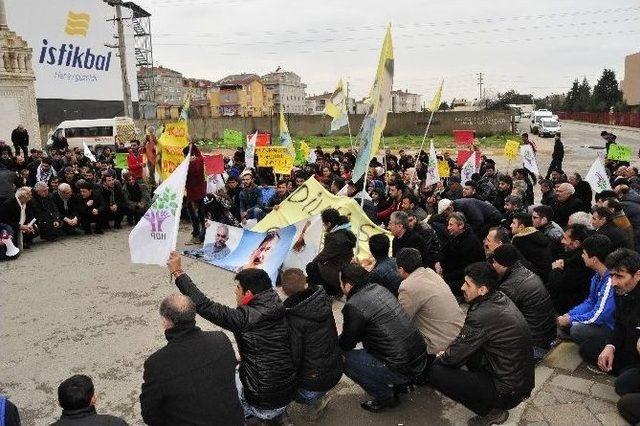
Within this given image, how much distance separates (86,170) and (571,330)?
10955 millimetres

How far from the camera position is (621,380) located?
4.59 meters

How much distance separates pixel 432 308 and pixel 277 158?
26.6 ft

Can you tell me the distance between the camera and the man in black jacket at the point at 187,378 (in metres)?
3.23

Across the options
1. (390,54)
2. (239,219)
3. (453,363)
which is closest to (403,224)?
(390,54)

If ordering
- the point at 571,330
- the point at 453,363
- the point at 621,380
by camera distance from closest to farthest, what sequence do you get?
the point at 453,363 → the point at 621,380 → the point at 571,330

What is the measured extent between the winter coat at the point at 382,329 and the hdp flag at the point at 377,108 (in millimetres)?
2572

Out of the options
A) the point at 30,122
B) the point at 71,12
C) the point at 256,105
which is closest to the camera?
the point at 30,122

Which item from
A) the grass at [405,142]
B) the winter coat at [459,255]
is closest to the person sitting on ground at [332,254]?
the winter coat at [459,255]

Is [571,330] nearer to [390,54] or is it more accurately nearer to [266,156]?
[390,54]

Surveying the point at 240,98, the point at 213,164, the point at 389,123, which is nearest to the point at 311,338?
the point at 213,164

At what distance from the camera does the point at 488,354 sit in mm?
4105

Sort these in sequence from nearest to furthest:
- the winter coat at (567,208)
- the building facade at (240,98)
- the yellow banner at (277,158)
Answer: the winter coat at (567,208) → the yellow banner at (277,158) → the building facade at (240,98)

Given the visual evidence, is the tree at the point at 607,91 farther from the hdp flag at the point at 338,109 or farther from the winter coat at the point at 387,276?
the winter coat at the point at 387,276

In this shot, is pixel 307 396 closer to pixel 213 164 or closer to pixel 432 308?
pixel 432 308
